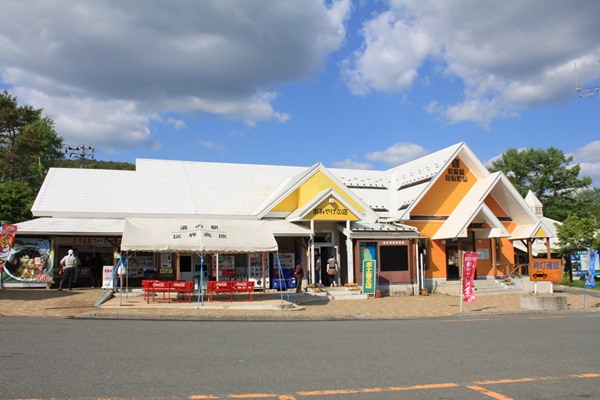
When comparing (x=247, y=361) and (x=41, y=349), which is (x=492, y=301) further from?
(x=41, y=349)

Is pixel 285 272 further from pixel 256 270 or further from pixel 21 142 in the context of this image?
pixel 21 142

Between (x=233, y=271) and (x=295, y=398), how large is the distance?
17716 millimetres

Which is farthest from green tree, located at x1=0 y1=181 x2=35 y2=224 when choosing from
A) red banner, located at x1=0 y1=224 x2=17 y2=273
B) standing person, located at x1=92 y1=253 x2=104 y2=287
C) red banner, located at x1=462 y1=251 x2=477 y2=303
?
red banner, located at x1=462 y1=251 x2=477 y2=303

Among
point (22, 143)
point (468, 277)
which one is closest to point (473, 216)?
point (468, 277)

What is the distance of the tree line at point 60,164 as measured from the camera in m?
32.8

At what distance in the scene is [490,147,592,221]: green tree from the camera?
58500 millimetres

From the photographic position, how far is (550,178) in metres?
60.1

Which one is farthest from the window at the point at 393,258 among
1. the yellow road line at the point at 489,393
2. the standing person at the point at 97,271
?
the yellow road line at the point at 489,393

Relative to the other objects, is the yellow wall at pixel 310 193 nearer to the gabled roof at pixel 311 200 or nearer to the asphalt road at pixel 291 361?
the gabled roof at pixel 311 200

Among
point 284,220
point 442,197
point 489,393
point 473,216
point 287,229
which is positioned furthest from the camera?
point 442,197

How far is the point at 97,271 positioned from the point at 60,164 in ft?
144

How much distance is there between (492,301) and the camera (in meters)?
22.4

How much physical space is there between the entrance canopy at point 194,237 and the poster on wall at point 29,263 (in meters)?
6.00

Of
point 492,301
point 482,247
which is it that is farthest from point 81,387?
point 482,247
